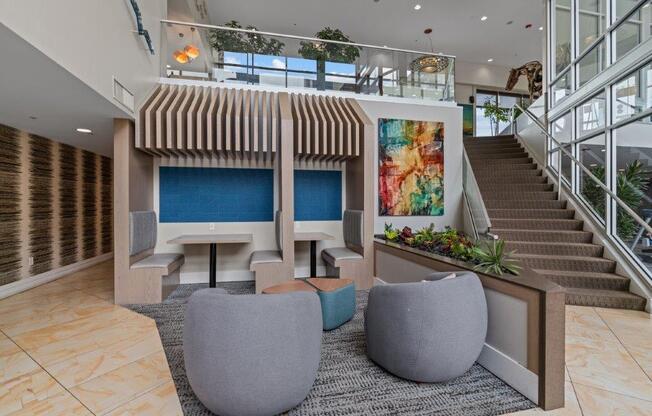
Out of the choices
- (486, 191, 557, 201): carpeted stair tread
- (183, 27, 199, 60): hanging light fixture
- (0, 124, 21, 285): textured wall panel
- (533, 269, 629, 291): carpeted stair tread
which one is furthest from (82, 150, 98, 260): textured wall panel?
(533, 269, 629, 291): carpeted stair tread

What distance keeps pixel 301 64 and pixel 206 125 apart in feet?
8.80

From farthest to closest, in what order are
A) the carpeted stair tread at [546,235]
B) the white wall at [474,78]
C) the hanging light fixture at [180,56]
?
1. the white wall at [474,78]
2. the hanging light fixture at [180,56]
3. the carpeted stair tread at [546,235]

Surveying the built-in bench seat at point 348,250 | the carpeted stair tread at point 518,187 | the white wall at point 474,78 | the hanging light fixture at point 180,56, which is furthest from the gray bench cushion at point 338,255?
the white wall at point 474,78

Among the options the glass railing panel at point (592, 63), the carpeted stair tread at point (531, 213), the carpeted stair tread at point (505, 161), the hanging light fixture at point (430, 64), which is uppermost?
the hanging light fixture at point (430, 64)

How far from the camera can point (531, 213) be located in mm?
5570

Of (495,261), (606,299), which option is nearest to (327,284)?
(495,261)

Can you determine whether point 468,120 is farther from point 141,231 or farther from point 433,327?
point 141,231

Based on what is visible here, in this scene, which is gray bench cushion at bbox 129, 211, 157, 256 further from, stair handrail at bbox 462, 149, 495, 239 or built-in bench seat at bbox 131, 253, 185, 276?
stair handrail at bbox 462, 149, 495, 239

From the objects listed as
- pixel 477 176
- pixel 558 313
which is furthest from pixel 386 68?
pixel 558 313

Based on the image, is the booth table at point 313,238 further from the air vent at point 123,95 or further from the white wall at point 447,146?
the air vent at point 123,95

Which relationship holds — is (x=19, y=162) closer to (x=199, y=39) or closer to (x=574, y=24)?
(x=199, y=39)

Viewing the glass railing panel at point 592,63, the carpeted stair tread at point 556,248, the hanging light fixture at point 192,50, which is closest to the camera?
the carpeted stair tread at point 556,248

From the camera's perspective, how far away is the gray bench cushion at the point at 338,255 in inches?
189

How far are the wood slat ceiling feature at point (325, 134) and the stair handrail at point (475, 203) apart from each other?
2.44 meters
